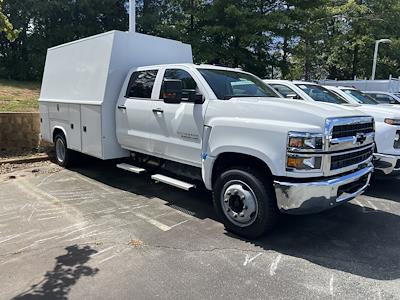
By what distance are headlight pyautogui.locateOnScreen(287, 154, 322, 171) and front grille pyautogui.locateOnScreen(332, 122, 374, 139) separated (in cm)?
36

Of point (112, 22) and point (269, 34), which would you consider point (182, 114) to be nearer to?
point (269, 34)

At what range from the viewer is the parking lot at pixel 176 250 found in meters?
3.51

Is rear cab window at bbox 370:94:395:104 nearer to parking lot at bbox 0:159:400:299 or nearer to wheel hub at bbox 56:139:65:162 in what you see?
parking lot at bbox 0:159:400:299

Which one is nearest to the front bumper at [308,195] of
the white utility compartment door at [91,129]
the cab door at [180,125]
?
the cab door at [180,125]

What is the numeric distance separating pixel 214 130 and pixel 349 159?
66.0 inches

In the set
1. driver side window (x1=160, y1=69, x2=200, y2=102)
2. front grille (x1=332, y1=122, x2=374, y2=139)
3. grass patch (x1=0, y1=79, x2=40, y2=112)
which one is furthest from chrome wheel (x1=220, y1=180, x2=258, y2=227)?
grass patch (x1=0, y1=79, x2=40, y2=112)

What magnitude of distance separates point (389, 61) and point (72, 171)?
3592 cm

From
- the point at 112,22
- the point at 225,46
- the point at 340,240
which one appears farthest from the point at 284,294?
the point at 112,22

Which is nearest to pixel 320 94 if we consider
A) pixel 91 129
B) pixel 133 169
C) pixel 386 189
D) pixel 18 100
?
pixel 386 189

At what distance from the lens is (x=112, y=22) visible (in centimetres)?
3091

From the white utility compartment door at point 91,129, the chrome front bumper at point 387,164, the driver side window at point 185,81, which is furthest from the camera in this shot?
the white utility compartment door at point 91,129

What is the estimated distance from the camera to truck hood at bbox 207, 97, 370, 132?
13.5 feet

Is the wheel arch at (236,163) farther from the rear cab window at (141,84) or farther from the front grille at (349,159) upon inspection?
the rear cab window at (141,84)

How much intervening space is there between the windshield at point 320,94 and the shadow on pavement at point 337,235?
2667 mm
